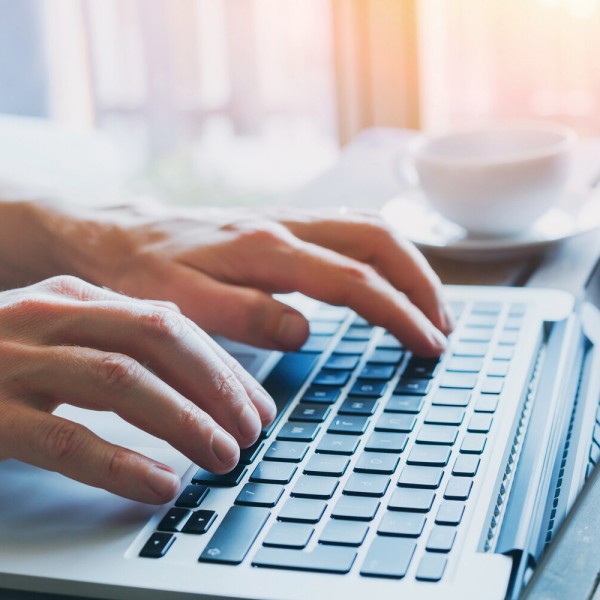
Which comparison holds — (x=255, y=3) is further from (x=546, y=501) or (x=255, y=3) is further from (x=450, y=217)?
(x=546, y=501)

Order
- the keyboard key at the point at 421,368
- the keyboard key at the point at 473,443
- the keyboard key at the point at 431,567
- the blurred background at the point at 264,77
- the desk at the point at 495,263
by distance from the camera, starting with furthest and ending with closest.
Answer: the blurred background at the point at 264,77 < the desk at the point at 495,263 < the keyboard key at the point at 421,368 < the keyboard key at the point at 473,443 < the keyboard key at the point at 431,567

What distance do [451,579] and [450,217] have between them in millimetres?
512

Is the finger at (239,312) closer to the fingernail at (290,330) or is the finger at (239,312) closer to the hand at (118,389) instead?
the fingernail at (290,330)

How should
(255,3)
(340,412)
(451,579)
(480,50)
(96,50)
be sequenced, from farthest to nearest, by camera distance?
(96,50) < (255,3) < (480,50) < (340,412) < (451,579)

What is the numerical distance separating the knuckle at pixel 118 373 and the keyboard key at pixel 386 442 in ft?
0.42

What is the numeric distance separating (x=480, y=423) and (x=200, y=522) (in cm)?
17

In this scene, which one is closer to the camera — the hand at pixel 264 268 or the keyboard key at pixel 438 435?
the keyboard key at pixel 438 435

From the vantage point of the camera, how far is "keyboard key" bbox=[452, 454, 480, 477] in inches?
17.2

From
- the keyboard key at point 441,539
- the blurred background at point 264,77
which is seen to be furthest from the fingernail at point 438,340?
the blurred background at point 264,77

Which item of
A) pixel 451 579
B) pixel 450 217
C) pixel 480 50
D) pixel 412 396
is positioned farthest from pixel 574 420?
pixel 480 50

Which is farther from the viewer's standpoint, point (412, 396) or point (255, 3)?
point (255, 3)

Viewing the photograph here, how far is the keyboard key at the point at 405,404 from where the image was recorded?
20.3 inches

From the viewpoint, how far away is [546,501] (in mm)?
437

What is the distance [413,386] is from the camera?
1.81 ft
